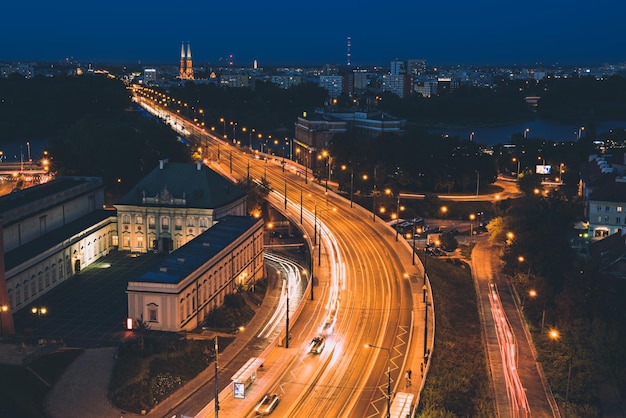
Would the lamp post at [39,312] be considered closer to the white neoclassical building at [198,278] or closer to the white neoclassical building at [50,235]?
the white neoclassical building at [50,235]

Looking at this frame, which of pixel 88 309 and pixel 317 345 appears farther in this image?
pixel 88 309

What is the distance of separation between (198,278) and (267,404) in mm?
12180

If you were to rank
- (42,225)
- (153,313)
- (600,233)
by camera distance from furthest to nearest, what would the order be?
(600,233), (42,225), (153,313)

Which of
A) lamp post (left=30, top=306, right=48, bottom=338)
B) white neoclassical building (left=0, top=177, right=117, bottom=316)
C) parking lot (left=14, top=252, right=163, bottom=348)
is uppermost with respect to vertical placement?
white neoclassical building (left=0, top=177, right=117, bottom=316)

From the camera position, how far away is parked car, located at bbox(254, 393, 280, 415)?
2892cm

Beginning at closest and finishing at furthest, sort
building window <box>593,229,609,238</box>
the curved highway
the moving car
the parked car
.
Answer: the parked car
the curved highway
the moving car
building window <box>593,229,609,238</box>

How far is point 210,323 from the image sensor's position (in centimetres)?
4078

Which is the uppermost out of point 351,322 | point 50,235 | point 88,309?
point 50,235

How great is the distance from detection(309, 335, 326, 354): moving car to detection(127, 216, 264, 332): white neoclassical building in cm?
714

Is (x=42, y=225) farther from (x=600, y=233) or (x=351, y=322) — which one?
(x=600, y=233)

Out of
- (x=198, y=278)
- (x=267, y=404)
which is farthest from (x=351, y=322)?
(x=267, y=404)

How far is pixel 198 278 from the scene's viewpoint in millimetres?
40031

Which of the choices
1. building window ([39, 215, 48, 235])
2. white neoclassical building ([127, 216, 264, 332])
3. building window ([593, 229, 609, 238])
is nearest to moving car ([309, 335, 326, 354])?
white neoclassical building ([127, 216, 264, 332])

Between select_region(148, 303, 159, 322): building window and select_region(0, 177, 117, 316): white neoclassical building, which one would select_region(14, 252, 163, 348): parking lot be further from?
select_region(148, 303, 159, 322): building window
